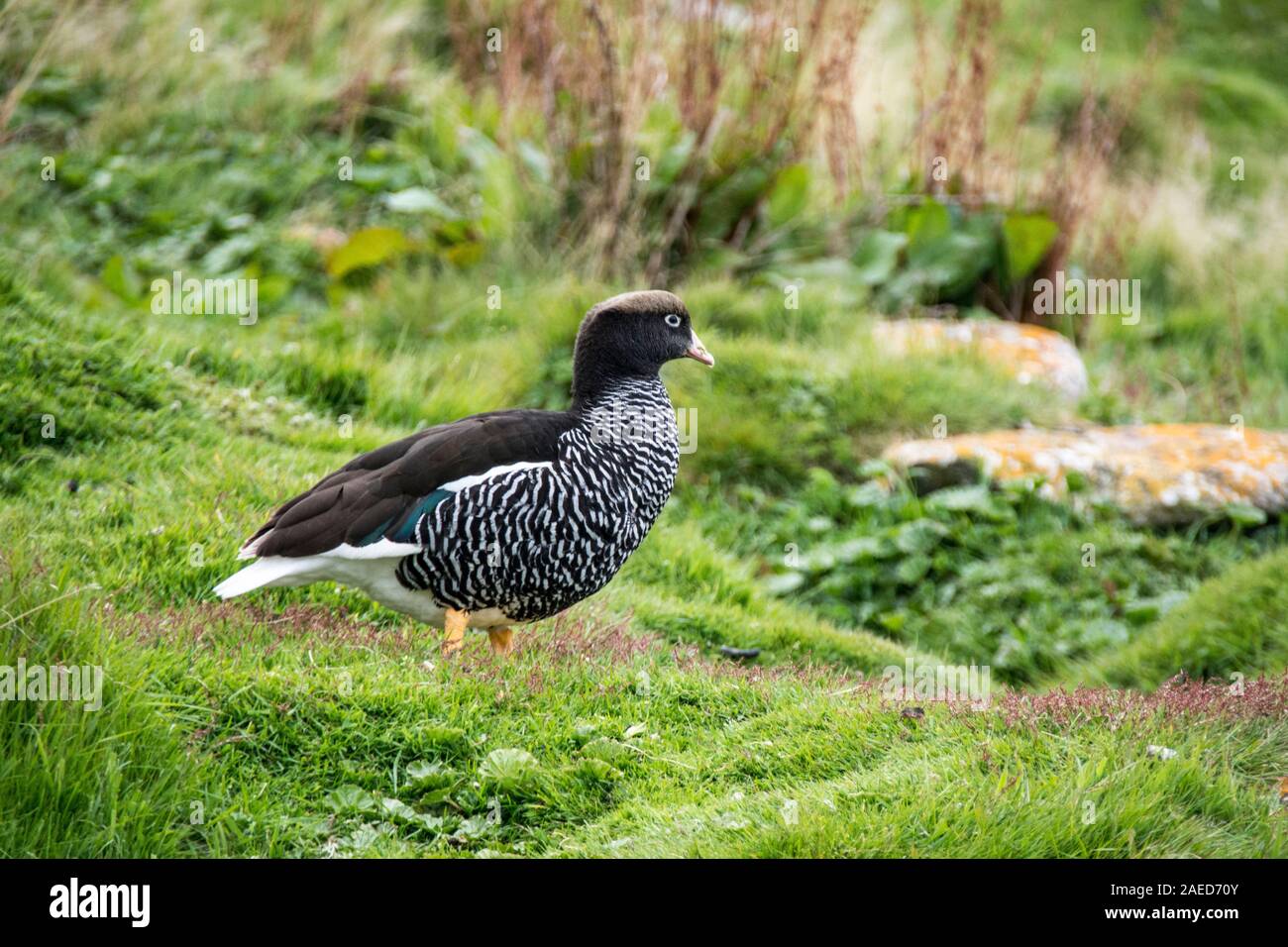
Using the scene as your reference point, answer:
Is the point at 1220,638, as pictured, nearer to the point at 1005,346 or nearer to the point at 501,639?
the point at 501,639

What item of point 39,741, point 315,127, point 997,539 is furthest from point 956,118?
point 39,741

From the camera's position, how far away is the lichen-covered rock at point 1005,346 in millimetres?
8898

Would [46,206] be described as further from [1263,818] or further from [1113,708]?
[1263,818]

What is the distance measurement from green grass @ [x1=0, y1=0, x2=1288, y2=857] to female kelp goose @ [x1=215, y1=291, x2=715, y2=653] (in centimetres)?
23

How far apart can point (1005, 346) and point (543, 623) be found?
15.7 ft

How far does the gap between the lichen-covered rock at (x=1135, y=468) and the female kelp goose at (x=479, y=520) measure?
2984 millimetres

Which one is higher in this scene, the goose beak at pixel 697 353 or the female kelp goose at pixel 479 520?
the goose beak at pixel 697 353

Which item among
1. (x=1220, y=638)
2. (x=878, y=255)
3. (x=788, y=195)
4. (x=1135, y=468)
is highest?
(x=788, y=195)

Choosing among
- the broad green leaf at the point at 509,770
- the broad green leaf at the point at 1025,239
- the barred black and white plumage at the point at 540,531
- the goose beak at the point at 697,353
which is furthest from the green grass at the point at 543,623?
the goose beak at the point at 697,353

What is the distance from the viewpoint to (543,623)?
18.3 feet

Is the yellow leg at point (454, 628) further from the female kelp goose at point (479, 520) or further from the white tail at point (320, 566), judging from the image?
the white tail at point (320, 566)

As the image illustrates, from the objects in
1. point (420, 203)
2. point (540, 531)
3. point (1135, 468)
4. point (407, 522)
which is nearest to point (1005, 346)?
point (1135, 468)

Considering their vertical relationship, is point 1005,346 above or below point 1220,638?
above

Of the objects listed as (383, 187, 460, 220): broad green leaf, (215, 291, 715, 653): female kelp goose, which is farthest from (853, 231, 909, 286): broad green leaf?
(215, 291, 715, 653): female kelp goose
